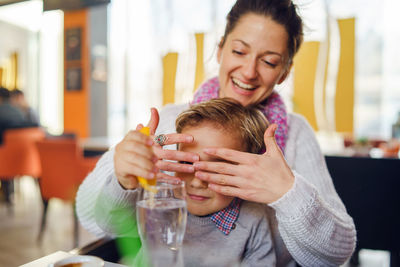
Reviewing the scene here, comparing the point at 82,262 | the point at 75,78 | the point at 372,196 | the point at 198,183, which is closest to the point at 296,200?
the point at 198,183

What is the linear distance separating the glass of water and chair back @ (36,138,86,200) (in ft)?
8.38

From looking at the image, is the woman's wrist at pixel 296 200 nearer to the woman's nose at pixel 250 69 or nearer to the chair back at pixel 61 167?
the woman's nose at pixel 250 69

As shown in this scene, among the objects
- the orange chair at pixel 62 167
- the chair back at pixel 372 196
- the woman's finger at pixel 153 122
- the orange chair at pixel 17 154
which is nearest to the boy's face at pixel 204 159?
the woman's finger at pixel 153 122

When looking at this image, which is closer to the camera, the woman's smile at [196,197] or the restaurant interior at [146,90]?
the woman's smile at [196,197]

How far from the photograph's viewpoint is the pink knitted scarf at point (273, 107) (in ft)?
4.24

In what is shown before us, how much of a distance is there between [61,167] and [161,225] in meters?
2.71

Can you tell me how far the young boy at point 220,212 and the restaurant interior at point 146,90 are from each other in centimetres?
25

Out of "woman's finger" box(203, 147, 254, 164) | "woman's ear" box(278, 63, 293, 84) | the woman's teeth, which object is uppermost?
"woman's ear" box(278, 63, 293, 84)

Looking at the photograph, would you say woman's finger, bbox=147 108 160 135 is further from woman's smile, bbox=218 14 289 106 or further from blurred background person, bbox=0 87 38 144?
blurred background person, bbox=0 87 38 144

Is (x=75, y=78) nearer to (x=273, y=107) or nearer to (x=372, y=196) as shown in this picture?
(x=273, y=107)

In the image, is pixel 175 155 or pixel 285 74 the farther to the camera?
pixel 285 74

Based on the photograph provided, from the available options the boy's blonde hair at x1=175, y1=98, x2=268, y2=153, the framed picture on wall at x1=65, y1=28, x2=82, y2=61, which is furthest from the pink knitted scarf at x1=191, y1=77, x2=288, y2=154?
the framed picture on wall at x1=65, y1=28, x2=82, y2=61

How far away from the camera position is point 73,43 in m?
7.02

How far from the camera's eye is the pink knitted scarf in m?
1.29
